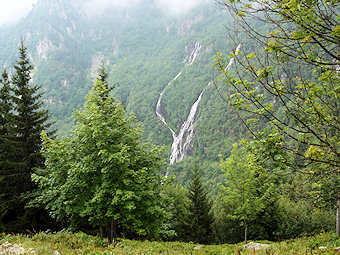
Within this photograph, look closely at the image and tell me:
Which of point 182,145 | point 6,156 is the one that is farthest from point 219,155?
point 182,145

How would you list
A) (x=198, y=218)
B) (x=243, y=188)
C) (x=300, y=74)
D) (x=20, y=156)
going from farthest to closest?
1. (x=198, y=218)
2. (x=243, y=188)
3. (x=20, y=156)
4. (x=300, y=74)

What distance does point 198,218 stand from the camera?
25.9 m

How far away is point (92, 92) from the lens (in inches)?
438

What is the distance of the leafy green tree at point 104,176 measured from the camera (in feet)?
29.9

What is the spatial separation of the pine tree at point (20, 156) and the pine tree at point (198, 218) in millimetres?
16024

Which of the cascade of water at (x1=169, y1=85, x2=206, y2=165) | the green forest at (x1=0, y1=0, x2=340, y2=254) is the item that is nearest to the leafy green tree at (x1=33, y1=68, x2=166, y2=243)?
the green forest at (x1=0, y1=0, x2=340, y2=254)

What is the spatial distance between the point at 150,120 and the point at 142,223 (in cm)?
15878

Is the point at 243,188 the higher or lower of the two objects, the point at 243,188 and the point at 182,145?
the lower

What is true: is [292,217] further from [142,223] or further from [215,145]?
[215,145]

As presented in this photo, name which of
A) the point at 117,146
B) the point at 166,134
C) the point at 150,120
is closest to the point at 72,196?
the point at 117,146

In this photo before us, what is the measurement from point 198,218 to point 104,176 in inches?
770

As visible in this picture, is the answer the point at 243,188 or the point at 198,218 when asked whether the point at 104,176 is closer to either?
the point at 243,188

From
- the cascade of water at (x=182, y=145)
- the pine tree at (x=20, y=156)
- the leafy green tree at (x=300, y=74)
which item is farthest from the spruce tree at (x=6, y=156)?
the cascade of water at (x=182, y=145)

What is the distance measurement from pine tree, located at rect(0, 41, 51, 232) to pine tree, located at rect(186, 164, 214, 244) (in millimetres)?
16024
